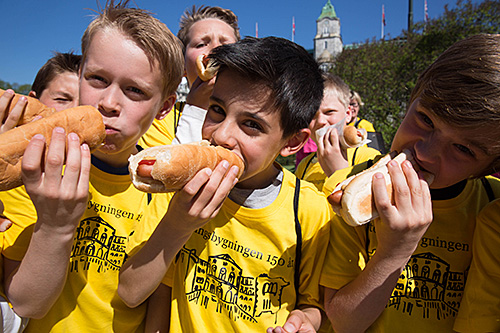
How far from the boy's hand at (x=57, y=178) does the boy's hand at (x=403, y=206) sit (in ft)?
4.62

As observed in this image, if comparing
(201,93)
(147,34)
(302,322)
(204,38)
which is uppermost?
(204,38)

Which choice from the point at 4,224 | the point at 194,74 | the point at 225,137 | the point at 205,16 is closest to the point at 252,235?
the point at 225,137

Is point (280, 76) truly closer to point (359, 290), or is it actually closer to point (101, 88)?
point (101, 88)

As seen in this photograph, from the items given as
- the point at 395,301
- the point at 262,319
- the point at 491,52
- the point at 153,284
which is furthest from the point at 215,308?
the point at 491,52

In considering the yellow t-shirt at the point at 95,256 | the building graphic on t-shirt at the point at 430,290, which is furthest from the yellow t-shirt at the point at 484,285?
the yellow t-shirt at the point at 95,256

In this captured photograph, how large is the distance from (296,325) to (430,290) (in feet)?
2.73

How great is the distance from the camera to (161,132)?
125 inches

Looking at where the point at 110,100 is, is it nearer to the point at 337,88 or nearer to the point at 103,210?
the point at 103,210

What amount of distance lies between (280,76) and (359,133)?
5.15 ft

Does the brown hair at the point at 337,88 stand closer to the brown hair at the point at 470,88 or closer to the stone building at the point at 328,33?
the brown hair at the point at 470,88

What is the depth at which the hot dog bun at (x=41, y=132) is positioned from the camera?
4.46 ft

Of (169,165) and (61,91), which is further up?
(61,91)

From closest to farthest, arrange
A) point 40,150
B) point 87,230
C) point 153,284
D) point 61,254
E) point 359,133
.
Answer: point 40,150
point 61,254
point 153,284
point 87,230
point 359,133

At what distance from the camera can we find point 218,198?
60.6 inches
